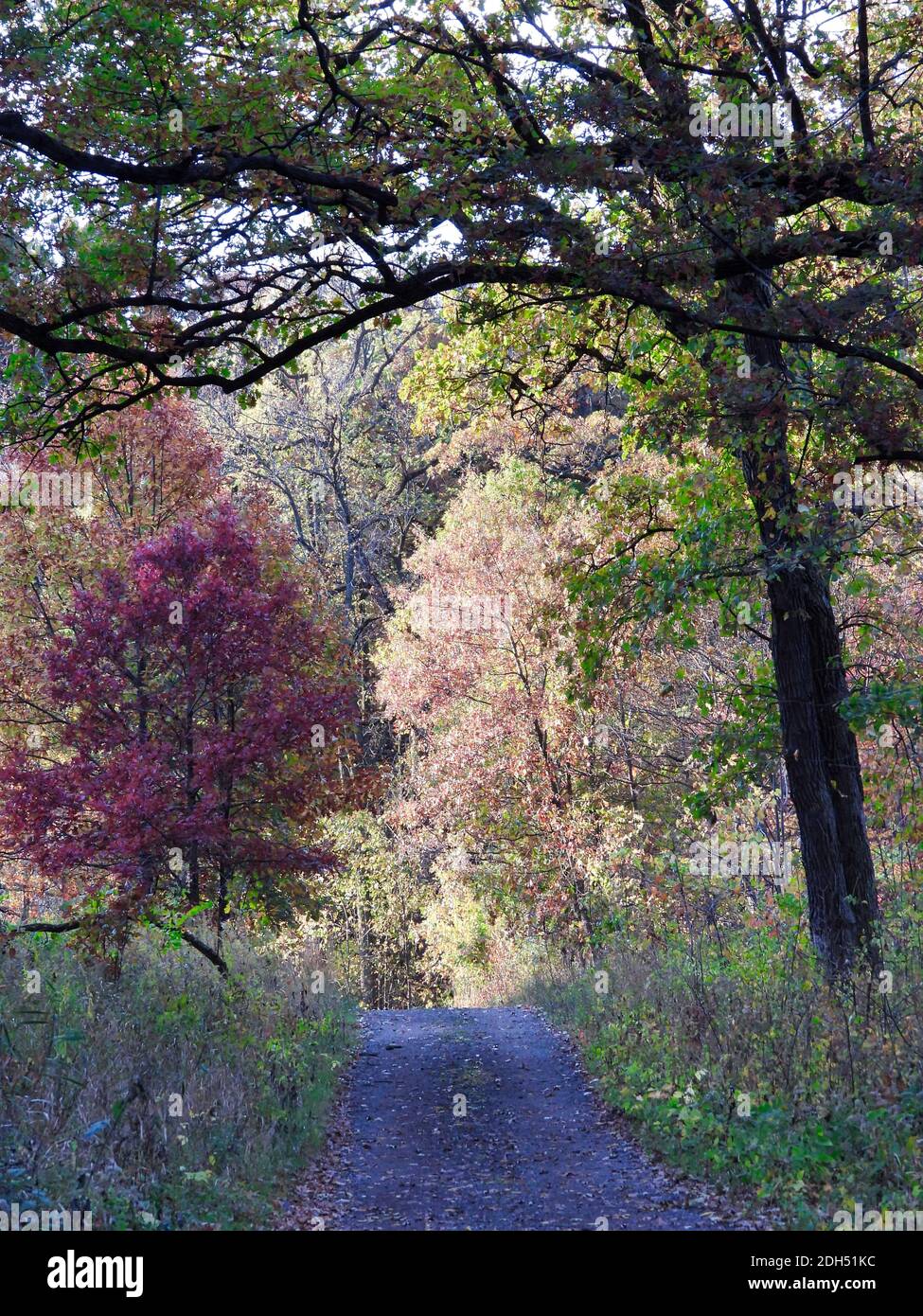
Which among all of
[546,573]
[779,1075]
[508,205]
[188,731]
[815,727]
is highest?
[508,205]

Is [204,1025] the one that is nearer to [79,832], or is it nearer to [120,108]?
[79,832]

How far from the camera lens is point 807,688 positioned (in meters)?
10.4

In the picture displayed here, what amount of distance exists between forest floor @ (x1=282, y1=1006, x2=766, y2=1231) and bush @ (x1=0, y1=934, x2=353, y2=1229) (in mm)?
414

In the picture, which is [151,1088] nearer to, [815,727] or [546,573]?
[815,727]

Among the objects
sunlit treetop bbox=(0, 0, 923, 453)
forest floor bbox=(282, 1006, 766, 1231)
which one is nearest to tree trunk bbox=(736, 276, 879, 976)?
sunlit treetop bbox=(0, 0, 923, 453)

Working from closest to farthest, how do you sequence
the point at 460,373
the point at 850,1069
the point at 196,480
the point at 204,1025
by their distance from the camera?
1. the point at 850,1069
2. the point at 204,1025
3. the point at 460,373
4. the point at 196,480

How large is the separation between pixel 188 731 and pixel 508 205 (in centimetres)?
640

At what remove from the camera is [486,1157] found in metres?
8.27

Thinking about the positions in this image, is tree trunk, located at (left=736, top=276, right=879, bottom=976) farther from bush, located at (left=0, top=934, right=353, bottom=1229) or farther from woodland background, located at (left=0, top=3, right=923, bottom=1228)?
bush, located at (left=0, top=934, right=353, bottom=1229)

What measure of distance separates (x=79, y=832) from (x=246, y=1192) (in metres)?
6.46

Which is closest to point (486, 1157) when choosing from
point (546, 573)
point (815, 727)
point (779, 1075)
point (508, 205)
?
point (779, 1075)

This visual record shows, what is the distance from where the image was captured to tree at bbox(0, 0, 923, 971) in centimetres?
795

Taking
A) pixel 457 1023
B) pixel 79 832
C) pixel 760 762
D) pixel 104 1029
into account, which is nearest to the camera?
pixel 104 1029
